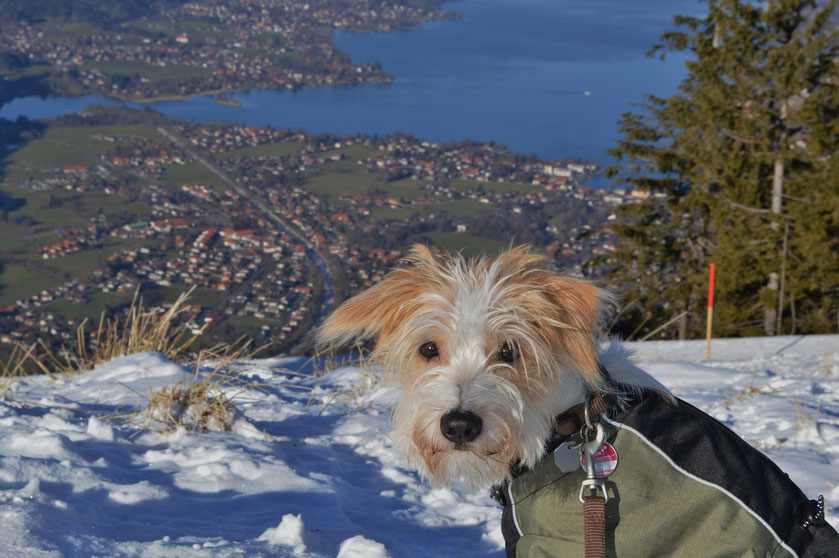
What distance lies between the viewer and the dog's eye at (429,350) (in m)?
2.62

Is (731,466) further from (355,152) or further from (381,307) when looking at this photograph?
(355,152)

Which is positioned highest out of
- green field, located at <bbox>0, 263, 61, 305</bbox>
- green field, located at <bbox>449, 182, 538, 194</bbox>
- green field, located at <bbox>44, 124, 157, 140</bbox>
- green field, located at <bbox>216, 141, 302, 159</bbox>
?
green field, located at <bbox>44, 124, 157, 140</bbox>

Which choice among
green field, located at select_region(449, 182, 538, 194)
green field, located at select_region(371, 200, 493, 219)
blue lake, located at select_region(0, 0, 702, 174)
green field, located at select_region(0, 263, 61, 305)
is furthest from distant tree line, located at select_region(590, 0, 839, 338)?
blue lake, located at select_region(0, 0, 702, 174)

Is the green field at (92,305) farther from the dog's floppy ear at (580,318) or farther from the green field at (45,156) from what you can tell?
the green field at (45,156)

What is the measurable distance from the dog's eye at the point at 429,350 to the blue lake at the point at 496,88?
186 feet

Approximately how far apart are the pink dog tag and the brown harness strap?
9 centimetres

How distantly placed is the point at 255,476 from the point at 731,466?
2133mm

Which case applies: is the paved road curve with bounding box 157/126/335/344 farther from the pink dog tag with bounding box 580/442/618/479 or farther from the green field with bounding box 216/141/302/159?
the pink dog tag with bounding box 580/442/618/479

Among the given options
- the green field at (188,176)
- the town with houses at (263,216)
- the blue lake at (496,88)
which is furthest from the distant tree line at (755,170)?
the blue lake at (496,88)

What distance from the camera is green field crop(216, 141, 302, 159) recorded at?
5806 centimetres

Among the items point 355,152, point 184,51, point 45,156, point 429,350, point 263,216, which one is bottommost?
point 263,216

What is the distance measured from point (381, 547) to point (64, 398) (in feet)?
10.2

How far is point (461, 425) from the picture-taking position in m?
2.38

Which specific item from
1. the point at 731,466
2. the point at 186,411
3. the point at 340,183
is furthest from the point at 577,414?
the point at 340,183
